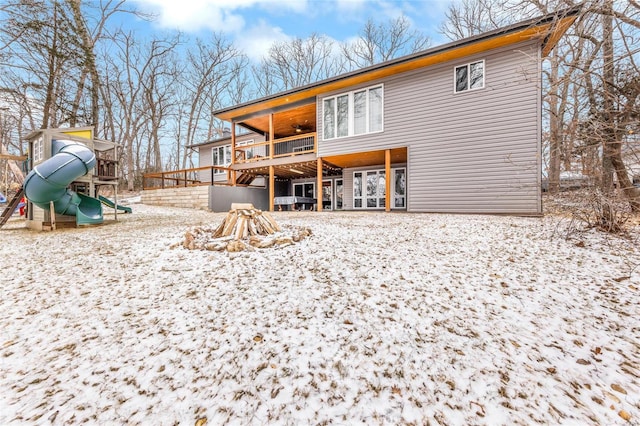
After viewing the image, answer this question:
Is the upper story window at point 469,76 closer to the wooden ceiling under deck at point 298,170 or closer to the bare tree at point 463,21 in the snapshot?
the wooden ceiling under deck at point 298,170

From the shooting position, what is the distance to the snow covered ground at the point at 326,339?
127cm

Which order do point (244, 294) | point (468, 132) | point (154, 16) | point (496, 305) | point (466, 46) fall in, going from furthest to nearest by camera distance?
point (154, 16) → point (468, 132) → point (466, 46) → point (244, 294) → point (496, 305)

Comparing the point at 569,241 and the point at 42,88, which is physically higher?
the point at 42,88

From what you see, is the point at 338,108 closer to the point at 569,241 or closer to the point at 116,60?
the point at 569,241

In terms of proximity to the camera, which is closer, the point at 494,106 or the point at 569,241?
the point at 569,241

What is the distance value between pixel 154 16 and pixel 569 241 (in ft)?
56.8

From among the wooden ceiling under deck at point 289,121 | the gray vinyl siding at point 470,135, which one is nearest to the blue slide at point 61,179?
the wooden ceiling under deck at point 289,121

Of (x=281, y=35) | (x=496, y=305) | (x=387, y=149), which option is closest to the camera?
(x=496, y=305)

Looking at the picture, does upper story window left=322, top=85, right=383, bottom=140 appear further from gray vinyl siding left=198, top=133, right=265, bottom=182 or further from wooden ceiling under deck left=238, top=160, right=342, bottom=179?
gray vinyl siding left=198, top=133, right=265, bottom=182

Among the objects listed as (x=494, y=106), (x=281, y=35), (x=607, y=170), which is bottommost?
(x=607, y=170)

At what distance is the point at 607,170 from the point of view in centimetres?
390

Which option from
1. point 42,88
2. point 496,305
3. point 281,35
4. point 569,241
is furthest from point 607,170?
point 281,35

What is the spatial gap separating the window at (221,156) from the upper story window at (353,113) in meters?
9.13

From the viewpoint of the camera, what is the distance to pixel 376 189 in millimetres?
11562
